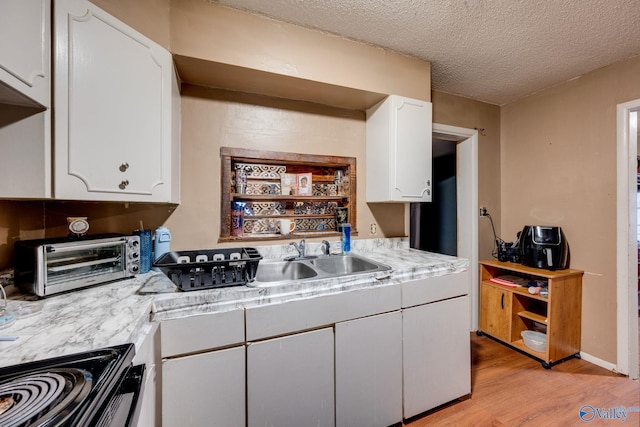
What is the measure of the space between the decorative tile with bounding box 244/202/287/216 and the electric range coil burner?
51.9 inches

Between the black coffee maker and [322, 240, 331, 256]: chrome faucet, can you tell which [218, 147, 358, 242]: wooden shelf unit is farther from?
the black coffee maker

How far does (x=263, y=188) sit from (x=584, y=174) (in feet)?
8.72

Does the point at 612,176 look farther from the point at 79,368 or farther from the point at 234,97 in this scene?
the point at 79,368

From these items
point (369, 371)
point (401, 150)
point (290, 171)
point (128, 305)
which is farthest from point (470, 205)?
point (128, 305)

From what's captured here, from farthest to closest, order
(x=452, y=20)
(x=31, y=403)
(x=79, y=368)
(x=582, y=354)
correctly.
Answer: (x=582, y=354), (x=452, y=20), (x=79, y=368), (x=31, y=403)

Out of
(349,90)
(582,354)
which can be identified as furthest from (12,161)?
(582,354)

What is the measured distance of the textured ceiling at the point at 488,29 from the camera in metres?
1.47

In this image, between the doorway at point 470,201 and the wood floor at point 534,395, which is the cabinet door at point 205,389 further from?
the doorway at point 470,201

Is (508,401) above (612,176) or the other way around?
the other way around

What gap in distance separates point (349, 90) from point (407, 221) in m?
1.22

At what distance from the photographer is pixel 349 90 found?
1796 mm

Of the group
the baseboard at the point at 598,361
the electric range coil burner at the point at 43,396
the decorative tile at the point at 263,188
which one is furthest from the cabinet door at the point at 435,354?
the electric range coil burner at the point at 43,396

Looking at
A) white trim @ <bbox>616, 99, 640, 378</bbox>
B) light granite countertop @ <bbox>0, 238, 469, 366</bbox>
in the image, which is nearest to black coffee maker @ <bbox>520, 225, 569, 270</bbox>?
white trim @ <bbox>616, 99, 640, 378</bbox>

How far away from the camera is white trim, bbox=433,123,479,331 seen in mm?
2697
